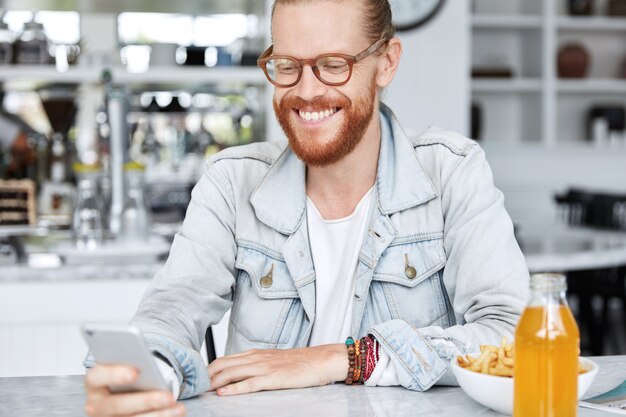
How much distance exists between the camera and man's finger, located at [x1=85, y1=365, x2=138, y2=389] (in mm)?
1008

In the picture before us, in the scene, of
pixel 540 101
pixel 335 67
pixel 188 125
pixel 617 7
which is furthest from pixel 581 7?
pixel 335 67

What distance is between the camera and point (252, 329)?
1.64 m

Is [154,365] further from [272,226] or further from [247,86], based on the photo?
[247,86]

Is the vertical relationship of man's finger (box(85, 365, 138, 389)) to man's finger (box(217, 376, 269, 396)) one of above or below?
above

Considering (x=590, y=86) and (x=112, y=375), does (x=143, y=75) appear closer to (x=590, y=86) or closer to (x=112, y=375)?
(x=112, y=375)

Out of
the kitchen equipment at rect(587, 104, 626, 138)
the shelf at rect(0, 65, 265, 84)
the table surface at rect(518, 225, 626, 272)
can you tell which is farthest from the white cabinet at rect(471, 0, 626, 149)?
the table surface at rect(518, 225, 626, 272)

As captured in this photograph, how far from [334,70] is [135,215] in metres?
1.63

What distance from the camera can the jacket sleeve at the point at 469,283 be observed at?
1297 mm

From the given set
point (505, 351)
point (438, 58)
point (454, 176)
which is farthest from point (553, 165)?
point (505, 351)

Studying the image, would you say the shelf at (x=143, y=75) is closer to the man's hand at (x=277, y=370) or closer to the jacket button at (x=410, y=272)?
the jacket button at (x=410, y=272)

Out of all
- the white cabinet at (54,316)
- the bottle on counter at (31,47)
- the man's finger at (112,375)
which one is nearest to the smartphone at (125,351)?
the man's finger at (112,375)

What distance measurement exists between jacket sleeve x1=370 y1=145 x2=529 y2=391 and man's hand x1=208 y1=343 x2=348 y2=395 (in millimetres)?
78

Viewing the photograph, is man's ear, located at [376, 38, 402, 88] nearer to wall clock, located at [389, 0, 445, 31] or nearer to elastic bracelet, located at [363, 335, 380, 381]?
elastic bracelet, located at [363, 335, 380, 381]

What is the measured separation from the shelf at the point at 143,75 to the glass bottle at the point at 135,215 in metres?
1.01
